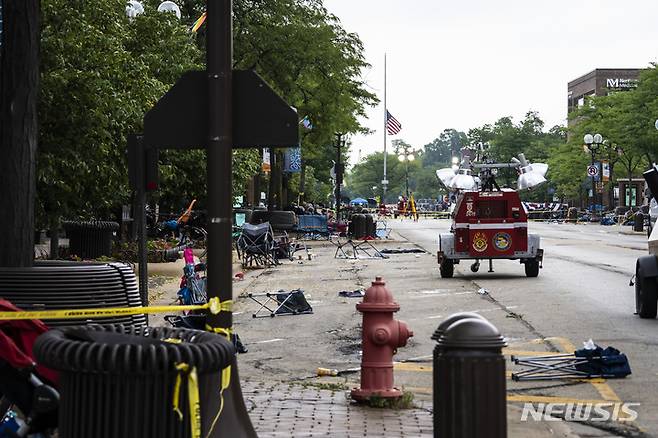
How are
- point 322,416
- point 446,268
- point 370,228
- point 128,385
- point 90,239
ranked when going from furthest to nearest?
point 370,228 < point 90,239 < point 446,268 < point 322,416 < point 128,385

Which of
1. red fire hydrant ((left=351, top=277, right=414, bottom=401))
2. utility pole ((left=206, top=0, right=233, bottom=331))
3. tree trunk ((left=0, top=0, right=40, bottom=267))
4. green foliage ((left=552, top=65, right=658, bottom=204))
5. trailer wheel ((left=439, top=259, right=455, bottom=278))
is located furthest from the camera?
green foliage ((left=552, top=65, right=658, bottom=204))

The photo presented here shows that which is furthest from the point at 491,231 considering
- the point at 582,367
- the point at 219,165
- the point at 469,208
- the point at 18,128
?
the point at 219,165

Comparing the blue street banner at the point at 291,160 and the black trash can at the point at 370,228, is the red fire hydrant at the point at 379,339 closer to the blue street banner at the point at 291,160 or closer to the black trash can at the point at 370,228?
the black trash can at the point at 370,228

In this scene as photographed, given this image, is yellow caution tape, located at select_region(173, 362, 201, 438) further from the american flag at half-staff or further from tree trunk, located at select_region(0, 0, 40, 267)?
the american flag at half-staff

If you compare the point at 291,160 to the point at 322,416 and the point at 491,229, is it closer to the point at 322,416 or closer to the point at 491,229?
the point at 491,229

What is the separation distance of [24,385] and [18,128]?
12.2 ft

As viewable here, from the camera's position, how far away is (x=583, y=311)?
15.0 meters

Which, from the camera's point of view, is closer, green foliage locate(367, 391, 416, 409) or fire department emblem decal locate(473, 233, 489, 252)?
green foliage locate(367, 391, 416, 409)

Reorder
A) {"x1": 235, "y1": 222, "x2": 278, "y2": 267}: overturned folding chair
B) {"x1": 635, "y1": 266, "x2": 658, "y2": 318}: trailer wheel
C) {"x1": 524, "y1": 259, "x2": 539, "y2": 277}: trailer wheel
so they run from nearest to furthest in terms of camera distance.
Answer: {"x1": 635, "y1": 266, "x2": 658, "y2": 318}: trailer wheel → {"x1": 524, "y1": 259, "x2": 539, "y2": 277}: trailer wheel → {"x1": 235, "y1": 222, "x2": 278, "y2": 267}: overturned folding chair

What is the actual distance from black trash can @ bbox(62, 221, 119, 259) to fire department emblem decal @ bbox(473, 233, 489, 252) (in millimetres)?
8354

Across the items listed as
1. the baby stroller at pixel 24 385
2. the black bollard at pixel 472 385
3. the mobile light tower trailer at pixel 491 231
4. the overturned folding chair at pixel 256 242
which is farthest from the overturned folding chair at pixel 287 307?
the black bollard at pixel 472 385

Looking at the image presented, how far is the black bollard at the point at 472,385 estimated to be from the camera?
4.61 metres

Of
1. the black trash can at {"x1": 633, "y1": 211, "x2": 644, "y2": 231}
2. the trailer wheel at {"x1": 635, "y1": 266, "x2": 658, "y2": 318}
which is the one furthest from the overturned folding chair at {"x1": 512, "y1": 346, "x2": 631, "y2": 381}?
the black trash can at {"x1": 633, "y1": 211, "x2": 644, "y2": 231}

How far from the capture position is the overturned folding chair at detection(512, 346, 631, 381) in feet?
31.2
